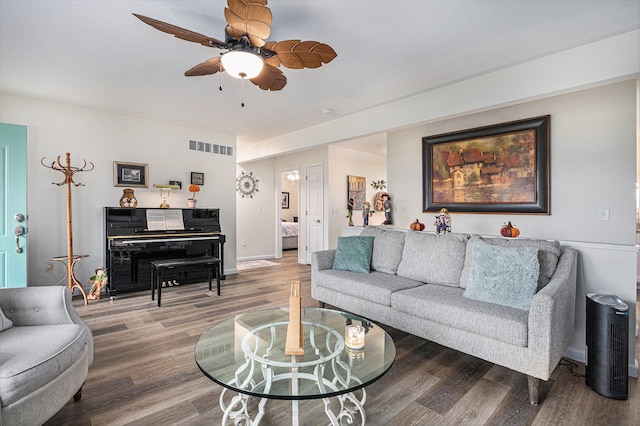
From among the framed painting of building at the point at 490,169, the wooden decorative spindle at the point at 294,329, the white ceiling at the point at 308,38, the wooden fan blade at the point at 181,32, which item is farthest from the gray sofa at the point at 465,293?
the wooden fan blade at the point at 181,32

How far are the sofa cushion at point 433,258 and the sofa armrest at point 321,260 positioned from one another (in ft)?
2.57

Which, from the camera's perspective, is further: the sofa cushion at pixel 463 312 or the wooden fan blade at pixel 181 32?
the sofa cushion at pixel 463 312

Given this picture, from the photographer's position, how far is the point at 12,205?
3.12 meters

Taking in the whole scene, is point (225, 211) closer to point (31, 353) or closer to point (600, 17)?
point (31, 353)

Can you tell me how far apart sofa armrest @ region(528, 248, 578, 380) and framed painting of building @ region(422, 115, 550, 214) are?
4.66ft

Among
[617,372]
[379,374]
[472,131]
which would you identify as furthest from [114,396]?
[472,131]

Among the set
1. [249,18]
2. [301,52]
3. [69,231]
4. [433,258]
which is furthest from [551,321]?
[69,231]

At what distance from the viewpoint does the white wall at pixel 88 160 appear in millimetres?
3850

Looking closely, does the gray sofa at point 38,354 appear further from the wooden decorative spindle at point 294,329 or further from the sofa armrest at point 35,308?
the wooden decorative spindle at point 294,329

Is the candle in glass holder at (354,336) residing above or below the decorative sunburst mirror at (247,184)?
below

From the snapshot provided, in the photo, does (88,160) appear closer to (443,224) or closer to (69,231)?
(69,231)

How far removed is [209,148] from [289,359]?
4.51m

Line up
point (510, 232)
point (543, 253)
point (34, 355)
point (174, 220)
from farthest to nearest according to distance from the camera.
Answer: point (174, 220) < point (510, 232) < point (543, 253) < point (34, 355)

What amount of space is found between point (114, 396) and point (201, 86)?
9.44 ft
